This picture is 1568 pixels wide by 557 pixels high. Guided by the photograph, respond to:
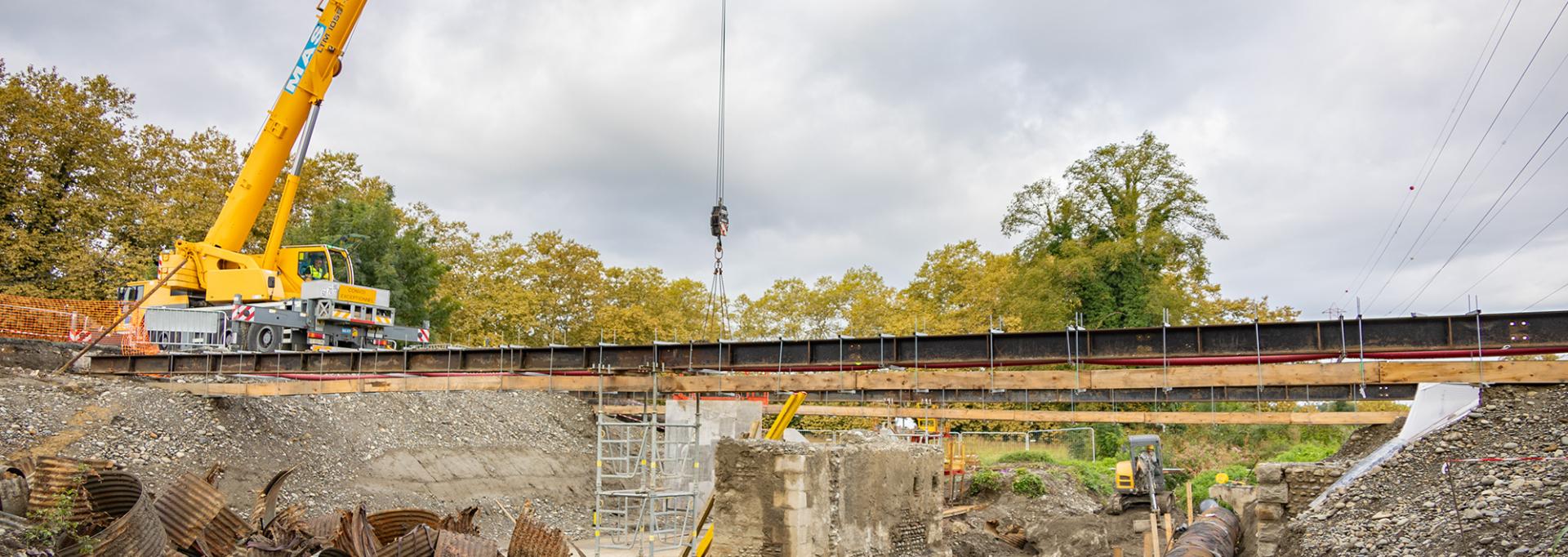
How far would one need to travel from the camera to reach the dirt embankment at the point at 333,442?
16.8 meters

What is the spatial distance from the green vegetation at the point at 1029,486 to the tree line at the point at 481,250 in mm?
9913

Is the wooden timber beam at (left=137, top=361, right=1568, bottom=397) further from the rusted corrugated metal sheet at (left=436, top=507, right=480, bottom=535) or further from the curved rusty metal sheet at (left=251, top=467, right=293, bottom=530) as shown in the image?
the curved rusty metal sheet at (left=251, top=467, right=293, bottom=530)

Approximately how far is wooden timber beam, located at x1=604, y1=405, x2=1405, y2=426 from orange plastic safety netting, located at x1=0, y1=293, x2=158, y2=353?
1260 cm

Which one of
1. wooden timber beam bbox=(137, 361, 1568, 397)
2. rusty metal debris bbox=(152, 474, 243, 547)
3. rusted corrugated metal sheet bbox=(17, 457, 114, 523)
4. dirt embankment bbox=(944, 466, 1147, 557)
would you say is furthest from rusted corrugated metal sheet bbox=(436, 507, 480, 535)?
dirt embankment bbox=(944, 466, 1147, 557)

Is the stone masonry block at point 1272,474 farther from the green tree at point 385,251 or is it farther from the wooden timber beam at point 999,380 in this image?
the green tree at point 385,251

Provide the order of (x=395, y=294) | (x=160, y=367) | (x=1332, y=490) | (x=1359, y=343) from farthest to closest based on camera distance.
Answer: (x=395, y=294), (x=160, y=367), (x=1359, y=343), (x=1332, y=490)

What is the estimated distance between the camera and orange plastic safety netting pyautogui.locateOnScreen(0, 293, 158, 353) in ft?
78.1

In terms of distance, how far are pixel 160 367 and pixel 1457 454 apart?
24131 mm

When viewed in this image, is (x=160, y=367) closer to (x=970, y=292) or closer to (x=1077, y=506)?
(x=1077, y=506)

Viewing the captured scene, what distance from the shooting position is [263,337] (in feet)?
71.2

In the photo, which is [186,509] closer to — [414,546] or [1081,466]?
[414,546]

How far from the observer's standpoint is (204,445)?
18.1m

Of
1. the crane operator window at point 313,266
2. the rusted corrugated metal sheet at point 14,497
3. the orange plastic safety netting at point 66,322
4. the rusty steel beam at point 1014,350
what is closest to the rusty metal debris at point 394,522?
the rusted corrugated metal sheet at point 14,497

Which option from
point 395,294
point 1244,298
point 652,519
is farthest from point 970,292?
point 652,519
